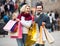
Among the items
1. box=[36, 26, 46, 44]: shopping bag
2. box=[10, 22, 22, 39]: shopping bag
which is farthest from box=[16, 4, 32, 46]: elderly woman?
box=[36, 26, 46, 44]: shopping bag

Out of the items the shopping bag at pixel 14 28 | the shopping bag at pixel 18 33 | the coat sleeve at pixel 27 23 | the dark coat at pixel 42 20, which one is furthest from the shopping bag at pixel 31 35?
the dark coat at pixel 42 20

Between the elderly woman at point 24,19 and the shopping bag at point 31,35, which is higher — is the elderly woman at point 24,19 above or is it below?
above

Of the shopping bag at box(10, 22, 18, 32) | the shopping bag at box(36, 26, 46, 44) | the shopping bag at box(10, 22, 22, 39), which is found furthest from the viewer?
the shopping bag at box(10, 22, 18, 32)

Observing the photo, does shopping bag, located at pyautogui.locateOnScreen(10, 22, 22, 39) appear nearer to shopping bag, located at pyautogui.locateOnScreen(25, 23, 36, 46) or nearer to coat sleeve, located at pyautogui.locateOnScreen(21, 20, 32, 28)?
coat sleeve, located at pyautogui.locateOnScreen(21, 20, 32, 28)

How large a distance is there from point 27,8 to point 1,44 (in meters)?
5.15

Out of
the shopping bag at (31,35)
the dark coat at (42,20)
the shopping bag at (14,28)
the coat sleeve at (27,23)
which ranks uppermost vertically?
the dark coat at (42,20)

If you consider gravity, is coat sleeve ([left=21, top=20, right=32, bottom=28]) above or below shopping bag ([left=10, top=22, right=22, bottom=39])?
above

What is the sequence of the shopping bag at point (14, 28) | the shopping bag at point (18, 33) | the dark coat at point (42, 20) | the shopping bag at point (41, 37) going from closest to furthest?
the dark coat at point (42, 20) → the shopping bag at point (41, 37) → the shopping bag at point (18, 33) → the shopping bag at point (14, 28)

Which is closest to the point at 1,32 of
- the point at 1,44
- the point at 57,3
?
the point at 1,44

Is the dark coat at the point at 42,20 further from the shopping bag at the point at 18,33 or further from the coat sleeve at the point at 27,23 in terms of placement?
the shopping bag at the point at 18,33

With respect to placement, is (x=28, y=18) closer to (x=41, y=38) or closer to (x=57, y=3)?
(x=41, y=38)

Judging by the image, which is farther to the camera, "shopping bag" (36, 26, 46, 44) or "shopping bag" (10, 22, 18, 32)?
"shopping bag" (10, 22, 18, 32)

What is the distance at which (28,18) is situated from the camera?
9.62 metres

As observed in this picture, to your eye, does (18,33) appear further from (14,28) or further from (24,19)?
(24,19)
